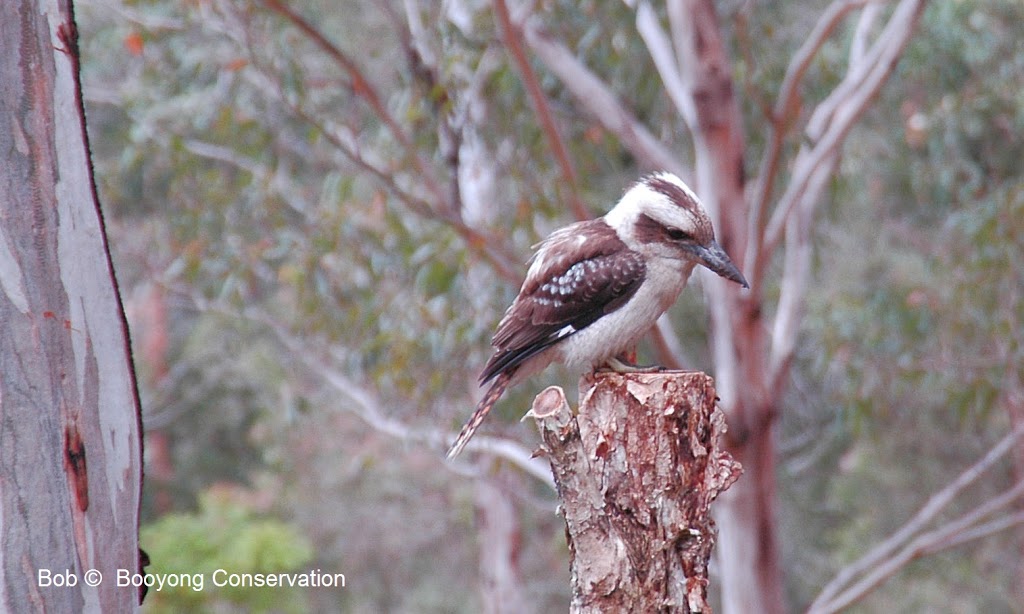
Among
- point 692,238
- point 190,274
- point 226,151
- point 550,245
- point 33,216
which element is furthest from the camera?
point 226,151

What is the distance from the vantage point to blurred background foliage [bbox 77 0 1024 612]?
602 centimetres

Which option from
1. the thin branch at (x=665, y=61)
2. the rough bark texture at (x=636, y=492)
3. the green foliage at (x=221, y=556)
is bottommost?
the rough bark texture at (x=636, y=492)

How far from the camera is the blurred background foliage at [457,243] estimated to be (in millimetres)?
6023

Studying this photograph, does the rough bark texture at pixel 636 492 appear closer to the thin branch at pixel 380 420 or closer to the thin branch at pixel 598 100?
the thin branch at pixel 598 100

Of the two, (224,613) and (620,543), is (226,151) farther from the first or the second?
(620,543)

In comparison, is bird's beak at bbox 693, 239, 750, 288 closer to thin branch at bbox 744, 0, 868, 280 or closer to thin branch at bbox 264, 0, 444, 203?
thin branch at bbox 744, 0, 868, 280

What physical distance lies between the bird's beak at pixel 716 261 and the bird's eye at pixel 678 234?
3 cm

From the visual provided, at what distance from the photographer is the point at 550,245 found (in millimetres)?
3389

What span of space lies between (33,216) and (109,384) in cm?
32

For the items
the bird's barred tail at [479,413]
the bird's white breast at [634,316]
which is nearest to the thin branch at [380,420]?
the bird's barred tail at [479,413]

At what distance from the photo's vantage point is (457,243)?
588 cm

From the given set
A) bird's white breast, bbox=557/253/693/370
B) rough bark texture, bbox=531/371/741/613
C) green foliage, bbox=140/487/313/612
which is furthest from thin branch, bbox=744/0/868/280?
green foliage, bbox=140/487/313/612

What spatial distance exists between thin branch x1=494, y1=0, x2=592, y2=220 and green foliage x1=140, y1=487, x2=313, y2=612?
3487 mm

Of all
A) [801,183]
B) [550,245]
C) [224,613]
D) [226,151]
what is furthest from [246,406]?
[550,245]
